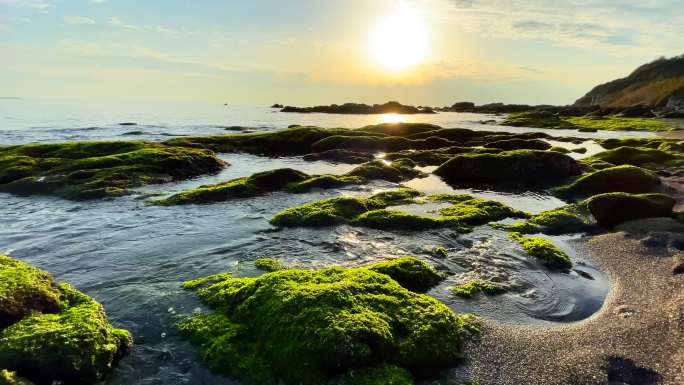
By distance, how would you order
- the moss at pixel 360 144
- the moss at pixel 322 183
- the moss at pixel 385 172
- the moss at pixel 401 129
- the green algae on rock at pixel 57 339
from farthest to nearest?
the moss at pixel 401 129 → the moss at pixel 360 144 → the moss at pixel 385 172 → the moss at pixel 322 183 → the green algae on rock at pixel 57 339

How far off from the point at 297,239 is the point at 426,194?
43.7 ft

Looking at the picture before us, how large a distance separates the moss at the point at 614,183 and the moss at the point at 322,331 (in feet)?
74.6

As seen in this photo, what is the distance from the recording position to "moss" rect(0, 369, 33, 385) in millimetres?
8681

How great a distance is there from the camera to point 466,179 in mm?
37344

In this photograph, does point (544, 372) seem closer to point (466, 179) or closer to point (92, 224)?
point (92, 224)

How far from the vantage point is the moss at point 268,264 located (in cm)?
1681

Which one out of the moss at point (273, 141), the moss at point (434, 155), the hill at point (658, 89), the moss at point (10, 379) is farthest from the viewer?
the hill at point (658, 89)

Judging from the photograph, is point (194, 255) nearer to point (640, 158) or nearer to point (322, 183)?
point (322, 183)

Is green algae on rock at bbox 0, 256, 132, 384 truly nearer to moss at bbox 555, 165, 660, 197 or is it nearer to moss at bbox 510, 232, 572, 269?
moss at bbox 510, 232, 572, 269

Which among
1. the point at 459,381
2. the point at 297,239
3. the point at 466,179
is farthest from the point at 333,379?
the point at 466,179

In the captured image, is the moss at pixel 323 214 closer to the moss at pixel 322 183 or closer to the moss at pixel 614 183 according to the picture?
the moss at pixel 322 183

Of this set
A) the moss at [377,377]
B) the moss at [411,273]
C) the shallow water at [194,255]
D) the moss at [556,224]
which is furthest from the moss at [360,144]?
the moss at [377,377]

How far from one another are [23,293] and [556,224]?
73.6 ft

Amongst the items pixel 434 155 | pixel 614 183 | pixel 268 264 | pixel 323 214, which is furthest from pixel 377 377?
pixel 434 155
